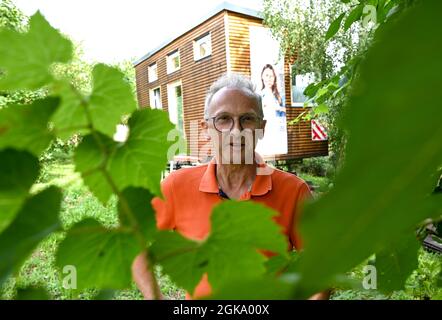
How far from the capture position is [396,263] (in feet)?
1.16

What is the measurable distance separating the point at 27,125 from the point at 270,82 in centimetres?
862

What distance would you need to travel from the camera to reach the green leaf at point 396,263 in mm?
337

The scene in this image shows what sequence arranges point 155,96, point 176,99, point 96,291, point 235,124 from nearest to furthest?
point 96,291 < point 235,124 < point 176,99 < point 155,96

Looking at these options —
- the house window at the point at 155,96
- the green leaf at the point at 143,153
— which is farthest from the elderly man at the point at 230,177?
the house window at the point at 155,96

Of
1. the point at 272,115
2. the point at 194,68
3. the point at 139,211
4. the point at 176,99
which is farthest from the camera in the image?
the point at 176,99

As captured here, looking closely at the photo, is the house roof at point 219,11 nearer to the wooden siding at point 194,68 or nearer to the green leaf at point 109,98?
the wooden siding at point 194,68

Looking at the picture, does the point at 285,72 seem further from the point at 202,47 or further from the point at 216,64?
the point at 202,47

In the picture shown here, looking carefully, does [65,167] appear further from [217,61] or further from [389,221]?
[217,61]

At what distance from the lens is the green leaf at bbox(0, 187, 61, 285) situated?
0.39ft

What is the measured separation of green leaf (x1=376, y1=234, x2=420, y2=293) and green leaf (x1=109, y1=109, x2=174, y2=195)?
23 cm

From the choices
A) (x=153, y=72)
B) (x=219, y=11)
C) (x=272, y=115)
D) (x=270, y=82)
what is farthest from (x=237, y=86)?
(x=153, y=72)

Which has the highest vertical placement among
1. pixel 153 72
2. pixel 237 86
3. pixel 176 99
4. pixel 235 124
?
pixel 153 72

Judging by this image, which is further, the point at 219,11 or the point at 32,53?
the point at 219,11
